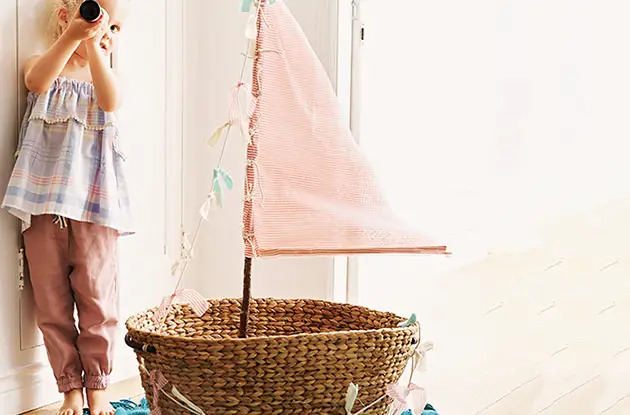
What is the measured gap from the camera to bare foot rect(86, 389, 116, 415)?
2018mm

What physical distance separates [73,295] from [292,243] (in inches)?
35.8

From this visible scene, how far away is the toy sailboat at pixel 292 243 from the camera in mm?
1332

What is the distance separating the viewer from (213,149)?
2.61 m

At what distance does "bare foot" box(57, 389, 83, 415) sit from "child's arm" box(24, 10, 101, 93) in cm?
75

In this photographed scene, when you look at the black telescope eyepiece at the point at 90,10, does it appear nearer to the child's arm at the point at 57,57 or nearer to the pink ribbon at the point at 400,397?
the child's arm at the point at 57,57

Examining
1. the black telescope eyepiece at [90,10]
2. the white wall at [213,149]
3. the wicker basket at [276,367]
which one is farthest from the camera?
the white wall at [213,149]

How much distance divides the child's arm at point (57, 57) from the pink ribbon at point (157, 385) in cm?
89

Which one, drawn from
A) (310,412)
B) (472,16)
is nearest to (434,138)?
(472,16)

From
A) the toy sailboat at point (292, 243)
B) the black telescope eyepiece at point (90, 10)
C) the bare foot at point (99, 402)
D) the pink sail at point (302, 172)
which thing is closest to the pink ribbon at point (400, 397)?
the toy sailboat at point (292, 243)

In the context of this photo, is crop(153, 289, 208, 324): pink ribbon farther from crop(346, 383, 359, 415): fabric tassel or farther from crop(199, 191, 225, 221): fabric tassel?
crop(346, 383, 359, 415): fabric tassel

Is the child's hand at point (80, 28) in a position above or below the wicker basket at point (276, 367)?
above

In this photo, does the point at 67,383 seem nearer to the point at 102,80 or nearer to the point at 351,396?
the point at 102,80

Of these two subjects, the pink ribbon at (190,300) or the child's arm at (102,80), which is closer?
the pink ribbon at (190,300)

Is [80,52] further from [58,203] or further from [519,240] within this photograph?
[519,240]
